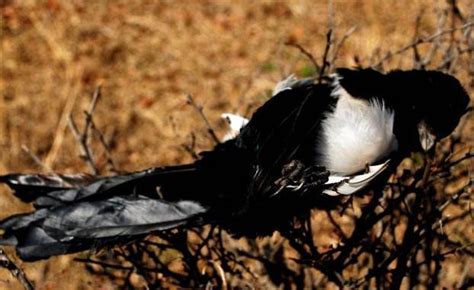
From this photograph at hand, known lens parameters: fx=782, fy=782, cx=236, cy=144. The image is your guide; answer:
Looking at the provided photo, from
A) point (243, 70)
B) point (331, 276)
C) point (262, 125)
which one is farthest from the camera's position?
point (243, 70)

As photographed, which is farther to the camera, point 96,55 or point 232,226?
point 96,55

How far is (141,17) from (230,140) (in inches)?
102

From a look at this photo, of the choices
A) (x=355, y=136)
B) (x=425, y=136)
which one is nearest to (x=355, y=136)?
(x=355, y=136)

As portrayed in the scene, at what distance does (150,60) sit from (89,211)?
2585 millimetres

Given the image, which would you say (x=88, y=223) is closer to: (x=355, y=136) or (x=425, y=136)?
(x=355, y=136)

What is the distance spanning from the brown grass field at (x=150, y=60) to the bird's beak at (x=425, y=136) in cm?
134

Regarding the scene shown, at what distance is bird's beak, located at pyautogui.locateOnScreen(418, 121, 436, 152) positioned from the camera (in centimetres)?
230

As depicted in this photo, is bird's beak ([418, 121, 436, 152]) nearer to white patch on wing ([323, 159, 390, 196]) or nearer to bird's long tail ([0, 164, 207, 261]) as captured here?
white patch on wing ([323, 159, 390, 196])

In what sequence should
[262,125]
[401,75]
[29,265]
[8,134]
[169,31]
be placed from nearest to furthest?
[262,125] < [401,75] < [29,265] < [8,134] < [169,31]

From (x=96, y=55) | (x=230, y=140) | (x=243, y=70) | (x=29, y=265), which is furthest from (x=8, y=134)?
(x=230, y=140)

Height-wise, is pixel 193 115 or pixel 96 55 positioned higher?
pixel 96 55

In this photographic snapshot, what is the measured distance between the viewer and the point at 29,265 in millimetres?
3246

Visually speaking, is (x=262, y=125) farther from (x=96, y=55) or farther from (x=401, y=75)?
(x=96, y=55)

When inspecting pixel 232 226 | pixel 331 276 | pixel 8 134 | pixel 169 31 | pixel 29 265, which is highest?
pixel 169 31
